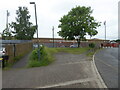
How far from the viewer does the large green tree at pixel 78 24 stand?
31641 millimetres

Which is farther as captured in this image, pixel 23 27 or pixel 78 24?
pixel 23 27

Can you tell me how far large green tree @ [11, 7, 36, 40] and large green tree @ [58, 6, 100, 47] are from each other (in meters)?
9.76

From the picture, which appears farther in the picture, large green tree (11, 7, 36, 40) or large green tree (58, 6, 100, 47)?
large green tree (11, 7, 36, 40)

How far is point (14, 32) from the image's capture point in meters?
40.0

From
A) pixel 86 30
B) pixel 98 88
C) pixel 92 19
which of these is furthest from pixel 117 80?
pixel 92 19

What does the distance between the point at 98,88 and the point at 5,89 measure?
4216 mm

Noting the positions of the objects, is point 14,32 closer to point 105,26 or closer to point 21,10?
point 21,10

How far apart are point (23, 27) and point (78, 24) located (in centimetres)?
1558

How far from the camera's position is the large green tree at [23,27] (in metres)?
38.7

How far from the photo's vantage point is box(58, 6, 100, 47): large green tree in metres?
31.6

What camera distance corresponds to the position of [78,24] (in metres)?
31.7

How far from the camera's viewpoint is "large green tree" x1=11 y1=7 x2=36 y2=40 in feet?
127

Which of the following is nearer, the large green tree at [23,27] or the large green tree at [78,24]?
the large green tree at [78,24]

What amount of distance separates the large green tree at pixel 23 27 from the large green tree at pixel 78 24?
32.0 ft
